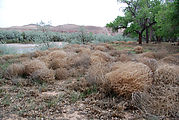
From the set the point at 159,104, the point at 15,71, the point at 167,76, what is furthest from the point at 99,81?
the point at 15,71

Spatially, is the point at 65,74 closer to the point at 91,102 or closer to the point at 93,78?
the point at 93,78

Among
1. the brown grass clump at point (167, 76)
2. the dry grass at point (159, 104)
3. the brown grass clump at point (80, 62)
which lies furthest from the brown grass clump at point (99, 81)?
the brown grass clump at point (80, 62)

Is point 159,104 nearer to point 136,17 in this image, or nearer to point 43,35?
point 43,35

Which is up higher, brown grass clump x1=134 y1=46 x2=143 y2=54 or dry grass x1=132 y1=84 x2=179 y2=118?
brown grass clump x1=134 y1=46 x2=143 y2=54

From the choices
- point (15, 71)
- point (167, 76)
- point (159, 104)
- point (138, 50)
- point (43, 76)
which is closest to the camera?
point (159, 104)

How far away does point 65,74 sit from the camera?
4.79 meters

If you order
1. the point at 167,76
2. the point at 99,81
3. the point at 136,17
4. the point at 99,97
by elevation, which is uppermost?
the point at 136,17

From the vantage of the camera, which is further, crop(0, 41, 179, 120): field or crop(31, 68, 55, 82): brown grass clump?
crop(31, 68, 55, 82): brown grass clump

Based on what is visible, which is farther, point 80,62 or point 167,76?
point 80,62

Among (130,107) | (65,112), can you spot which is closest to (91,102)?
(65,112)

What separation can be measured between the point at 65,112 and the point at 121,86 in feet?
4.25

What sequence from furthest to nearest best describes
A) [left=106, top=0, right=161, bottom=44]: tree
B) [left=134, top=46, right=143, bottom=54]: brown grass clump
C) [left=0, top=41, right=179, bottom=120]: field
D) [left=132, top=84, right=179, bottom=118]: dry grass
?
1. [left=106, top=0, right=161, bottom=44]: tree
2. [left=134, top=46, right=143, bottom=54]: brown grass clump
3. [left=0, top=41, right=179, bottom=120]: field
4. [left=132, top=84, right=179, bottom=118]: dry grass

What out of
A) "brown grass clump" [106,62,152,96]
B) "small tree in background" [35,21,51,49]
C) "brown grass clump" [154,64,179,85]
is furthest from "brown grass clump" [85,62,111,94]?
"small tree in background" [35,21,51,49]

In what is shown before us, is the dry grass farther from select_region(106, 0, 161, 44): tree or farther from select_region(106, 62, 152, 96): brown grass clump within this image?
select_region(106, 0, 161, 44): tree
